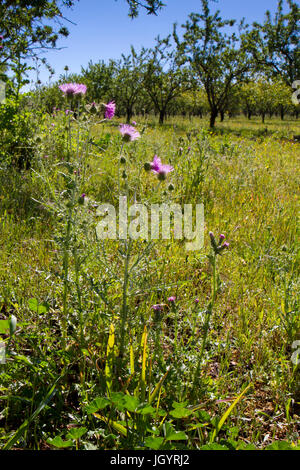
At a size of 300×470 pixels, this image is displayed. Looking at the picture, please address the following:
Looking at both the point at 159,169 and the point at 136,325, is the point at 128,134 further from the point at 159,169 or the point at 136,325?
the point at 136,325

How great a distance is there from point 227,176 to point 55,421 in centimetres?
343

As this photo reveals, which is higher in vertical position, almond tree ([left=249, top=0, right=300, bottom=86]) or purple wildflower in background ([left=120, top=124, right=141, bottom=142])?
almond tree ([left=249, top=0, right=300, bottom=86])

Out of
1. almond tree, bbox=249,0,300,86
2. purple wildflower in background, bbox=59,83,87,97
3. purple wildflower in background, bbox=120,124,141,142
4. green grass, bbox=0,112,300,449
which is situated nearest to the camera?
green grass, bbox=0,112,300,449

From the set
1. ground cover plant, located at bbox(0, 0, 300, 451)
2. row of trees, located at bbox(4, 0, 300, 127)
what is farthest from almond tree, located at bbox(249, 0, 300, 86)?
ground cover plant, located at bbox(0, 0, 300, 451)

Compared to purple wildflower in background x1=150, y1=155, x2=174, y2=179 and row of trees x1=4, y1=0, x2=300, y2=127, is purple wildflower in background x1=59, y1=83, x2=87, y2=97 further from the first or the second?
row of trees x1=4, y1=0, x2=300, y2=127

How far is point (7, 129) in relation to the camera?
13.1ft

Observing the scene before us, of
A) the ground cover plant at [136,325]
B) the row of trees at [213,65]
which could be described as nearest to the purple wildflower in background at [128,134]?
the ground cover plant at [136,325]

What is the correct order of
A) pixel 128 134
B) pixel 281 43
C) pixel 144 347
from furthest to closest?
pixel 281 43 → pixel 128 134 → pixel 144 347

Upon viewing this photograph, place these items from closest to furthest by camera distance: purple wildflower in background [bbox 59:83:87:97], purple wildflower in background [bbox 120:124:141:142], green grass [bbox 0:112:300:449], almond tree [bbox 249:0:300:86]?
green grass [bbox 0:112:300:449] < purple wildflower in background [bbox 120:124:141:142] < purple wildflower in background [bbox 59:83:87:97] < almond tree [bbox 249:0:300:86]

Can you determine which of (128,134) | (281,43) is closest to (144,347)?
(128,134)

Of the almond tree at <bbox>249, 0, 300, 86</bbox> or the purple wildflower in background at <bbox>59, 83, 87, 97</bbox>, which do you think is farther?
the almond tree at <bbox>249, 0, 300, 86</bbox>

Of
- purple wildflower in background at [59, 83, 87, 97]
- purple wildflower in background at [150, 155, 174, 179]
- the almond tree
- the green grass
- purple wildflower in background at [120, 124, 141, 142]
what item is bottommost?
the green grass
